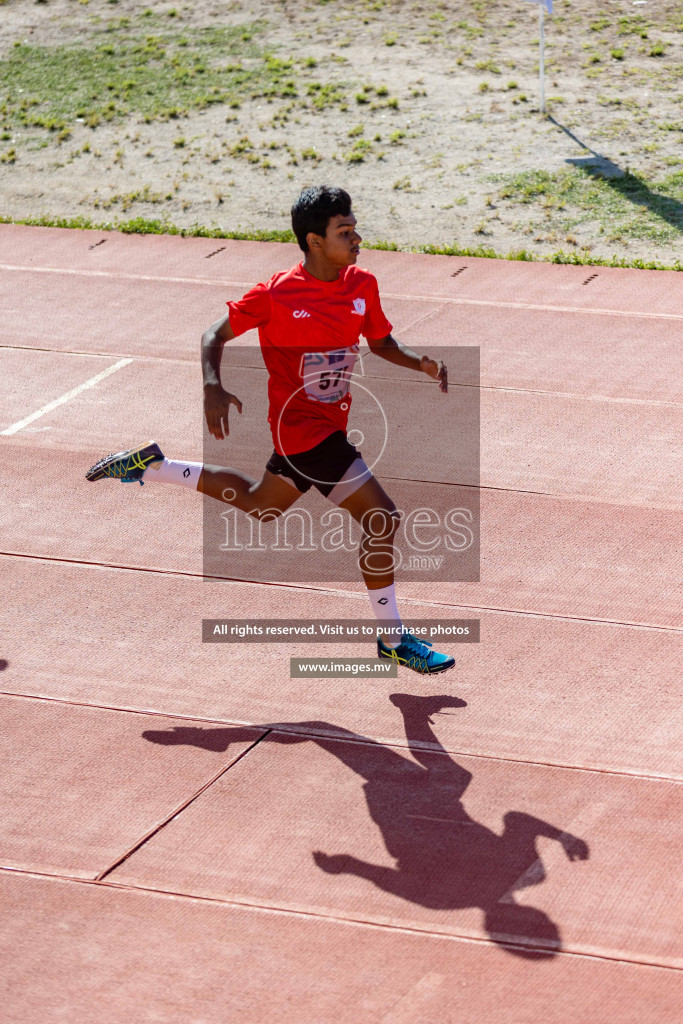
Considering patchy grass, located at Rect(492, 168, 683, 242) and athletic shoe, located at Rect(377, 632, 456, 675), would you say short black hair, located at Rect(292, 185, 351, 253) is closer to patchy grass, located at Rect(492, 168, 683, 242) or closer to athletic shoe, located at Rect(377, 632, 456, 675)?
athletic shoe, located at Rect(377, 632, 456, 675)

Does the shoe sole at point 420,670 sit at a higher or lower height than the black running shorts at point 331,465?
lower

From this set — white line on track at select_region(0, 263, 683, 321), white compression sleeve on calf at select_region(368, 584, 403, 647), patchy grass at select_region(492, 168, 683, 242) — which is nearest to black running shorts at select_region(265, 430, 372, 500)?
white compression sleeve on calf at select_region(368, 584, 403, 647)

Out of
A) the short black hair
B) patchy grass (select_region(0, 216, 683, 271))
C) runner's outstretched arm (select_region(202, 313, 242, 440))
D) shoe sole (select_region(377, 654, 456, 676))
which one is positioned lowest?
shoe sole (select_region(377, 654, 456, 676))

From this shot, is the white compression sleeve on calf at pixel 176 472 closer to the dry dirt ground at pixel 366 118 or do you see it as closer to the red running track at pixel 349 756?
the red running track at pixel 349 756

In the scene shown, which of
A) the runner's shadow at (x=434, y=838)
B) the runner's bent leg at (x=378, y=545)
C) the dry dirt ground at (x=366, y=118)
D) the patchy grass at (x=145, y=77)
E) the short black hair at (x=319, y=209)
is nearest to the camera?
the runner's shadow at (x=434, y=838)

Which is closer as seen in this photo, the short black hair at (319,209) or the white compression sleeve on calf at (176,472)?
the short black hair at (319,209)

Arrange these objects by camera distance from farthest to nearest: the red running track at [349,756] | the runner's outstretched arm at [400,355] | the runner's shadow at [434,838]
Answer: the runner's outstretched arm at [400,355] < the runner's shadow at [434,838] < the red running track at [349,756]

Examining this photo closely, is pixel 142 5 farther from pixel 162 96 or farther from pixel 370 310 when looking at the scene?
pixel 370 310

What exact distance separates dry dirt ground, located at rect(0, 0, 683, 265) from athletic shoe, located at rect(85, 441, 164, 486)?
835 centimetres

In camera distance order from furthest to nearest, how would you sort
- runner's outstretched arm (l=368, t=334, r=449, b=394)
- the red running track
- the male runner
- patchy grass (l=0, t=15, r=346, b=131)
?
1. patchy grass (l=0, t=15, r=346, b=131)
2. runner's outstretched arm (l=368, t=334, r=449, b=394)
3. the male runner
4. the red running track

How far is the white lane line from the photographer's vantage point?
9.73m

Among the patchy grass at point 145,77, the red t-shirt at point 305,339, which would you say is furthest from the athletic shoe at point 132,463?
the patchy grass at point 145,77

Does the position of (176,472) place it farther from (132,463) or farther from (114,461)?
(114,461)

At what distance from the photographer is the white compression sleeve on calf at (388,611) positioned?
6.31 meters
